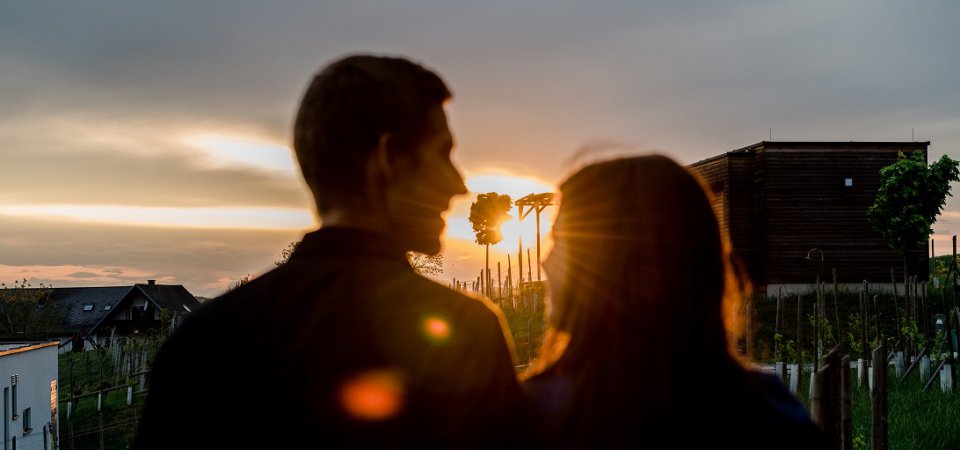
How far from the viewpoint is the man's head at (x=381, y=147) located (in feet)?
5.71

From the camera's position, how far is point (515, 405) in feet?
5.56

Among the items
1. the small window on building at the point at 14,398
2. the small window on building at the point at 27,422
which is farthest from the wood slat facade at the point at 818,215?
the small window on building at the point at 27,422

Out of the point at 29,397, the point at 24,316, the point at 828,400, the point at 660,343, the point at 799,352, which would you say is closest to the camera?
the point at 660,343

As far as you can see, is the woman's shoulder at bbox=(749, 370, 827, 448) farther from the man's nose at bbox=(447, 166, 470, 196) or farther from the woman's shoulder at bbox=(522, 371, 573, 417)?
the man's nose at bbox=(447, 166, 470, 196)

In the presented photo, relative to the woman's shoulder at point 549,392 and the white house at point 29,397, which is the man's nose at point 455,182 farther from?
the white house at point 29,397

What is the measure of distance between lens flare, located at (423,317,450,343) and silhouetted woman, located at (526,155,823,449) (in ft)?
2.12

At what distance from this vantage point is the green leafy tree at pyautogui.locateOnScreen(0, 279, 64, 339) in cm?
5366

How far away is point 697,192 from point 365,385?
3.25ft

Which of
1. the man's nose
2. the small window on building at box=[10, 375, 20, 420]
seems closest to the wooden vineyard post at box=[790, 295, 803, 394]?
the man's nose

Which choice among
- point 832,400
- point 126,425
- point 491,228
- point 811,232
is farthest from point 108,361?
point 832,400

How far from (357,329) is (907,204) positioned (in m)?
31.6

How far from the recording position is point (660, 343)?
2.12 metres

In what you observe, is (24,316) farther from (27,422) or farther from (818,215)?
(818,215)

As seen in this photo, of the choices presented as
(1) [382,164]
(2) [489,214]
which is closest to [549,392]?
(1) [382,164]
